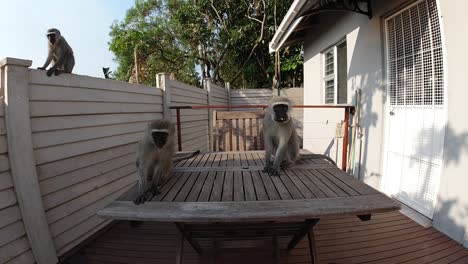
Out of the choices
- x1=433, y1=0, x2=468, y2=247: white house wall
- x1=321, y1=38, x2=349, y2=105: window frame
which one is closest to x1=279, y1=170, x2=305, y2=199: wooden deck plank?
x1=433, y1=0, x2=468, y2=247: white house wall

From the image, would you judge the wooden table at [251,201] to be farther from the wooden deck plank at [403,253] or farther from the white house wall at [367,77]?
the white house wall at [367,77]

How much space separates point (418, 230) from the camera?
3170 mm

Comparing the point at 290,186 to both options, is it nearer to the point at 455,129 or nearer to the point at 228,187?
the point at 228,187

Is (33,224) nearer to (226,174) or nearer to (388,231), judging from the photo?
(226,174)

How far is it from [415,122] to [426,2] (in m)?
1.35

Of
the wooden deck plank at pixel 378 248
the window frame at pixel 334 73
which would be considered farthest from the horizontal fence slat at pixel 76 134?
the window frame at pixel 334 73

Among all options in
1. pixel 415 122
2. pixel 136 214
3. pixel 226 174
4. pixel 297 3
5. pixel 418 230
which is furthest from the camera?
pixel 297 3

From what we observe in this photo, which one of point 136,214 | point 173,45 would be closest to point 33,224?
point 136,214

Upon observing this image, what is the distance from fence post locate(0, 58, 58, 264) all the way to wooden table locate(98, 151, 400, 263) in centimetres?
99

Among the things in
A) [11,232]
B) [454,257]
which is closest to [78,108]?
[11,232]

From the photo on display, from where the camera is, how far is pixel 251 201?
6.30 feet

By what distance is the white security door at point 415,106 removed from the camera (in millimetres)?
3211

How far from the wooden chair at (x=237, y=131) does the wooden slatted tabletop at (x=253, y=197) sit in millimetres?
1781

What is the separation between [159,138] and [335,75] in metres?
4.66
